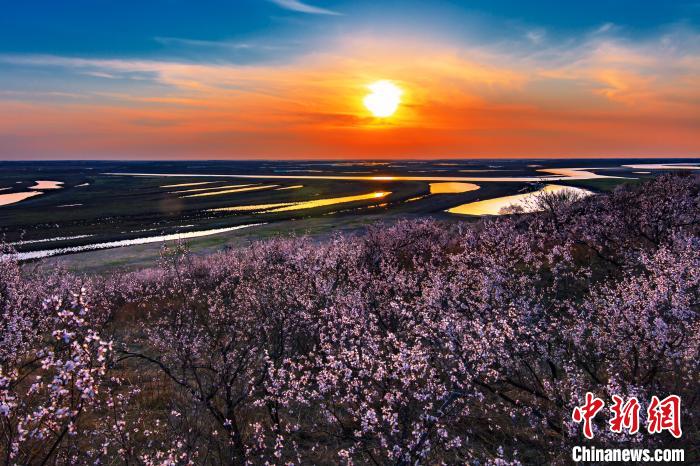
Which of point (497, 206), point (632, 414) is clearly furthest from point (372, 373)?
point (497, 206)

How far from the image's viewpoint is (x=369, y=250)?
94.3 ft

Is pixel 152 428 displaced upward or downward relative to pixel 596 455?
downward

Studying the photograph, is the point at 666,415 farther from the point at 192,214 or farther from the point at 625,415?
the point at 192,214

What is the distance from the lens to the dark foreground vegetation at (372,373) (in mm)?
7750

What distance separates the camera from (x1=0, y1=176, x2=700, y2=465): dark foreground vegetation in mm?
7750

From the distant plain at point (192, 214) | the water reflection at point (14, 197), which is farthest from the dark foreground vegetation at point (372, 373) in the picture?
the water reflection at point (14, 197)

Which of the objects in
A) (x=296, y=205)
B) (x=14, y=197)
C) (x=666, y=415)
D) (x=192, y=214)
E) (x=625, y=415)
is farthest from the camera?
(x=14, y=197)

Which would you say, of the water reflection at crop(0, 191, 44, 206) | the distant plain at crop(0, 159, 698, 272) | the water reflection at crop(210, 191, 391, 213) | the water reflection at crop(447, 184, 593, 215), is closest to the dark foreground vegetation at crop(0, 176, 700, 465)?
the distant plain at crop(0, 159, 698, 272)

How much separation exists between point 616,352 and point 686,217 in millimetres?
15071

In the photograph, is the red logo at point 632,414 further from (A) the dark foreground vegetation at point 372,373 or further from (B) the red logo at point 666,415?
Answer: (A) the dark foreground vegetation at point 372,373

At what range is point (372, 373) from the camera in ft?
30.4

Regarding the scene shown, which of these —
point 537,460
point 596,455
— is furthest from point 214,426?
point 596,455

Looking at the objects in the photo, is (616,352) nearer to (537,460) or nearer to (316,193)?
(537,460)

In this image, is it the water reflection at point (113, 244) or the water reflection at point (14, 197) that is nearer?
the water reflection at point (113, 244)
